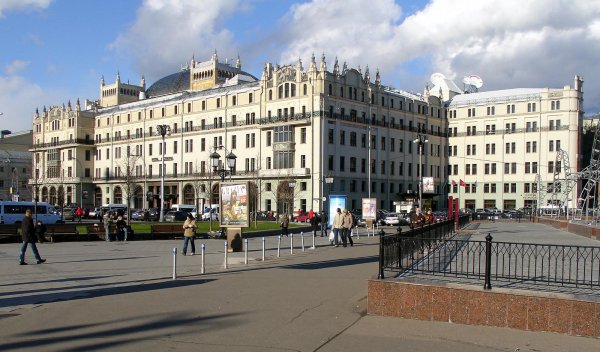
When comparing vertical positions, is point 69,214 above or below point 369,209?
below

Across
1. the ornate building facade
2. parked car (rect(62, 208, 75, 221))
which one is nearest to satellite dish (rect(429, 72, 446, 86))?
the ornate building facade

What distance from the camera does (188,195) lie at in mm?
91250

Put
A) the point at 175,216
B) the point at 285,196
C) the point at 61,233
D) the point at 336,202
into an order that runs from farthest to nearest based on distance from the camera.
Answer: the point at 285,196, the point at 175,216, the point at 336,202, the point at 61,233

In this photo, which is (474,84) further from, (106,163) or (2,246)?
(2,246)

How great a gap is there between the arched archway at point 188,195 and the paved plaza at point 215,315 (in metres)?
71.4

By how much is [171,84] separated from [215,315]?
104 meters

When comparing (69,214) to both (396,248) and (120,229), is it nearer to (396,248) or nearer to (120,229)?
(120,229)

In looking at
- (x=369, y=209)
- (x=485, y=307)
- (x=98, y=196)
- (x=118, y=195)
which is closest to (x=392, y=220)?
(x=369, y=209)

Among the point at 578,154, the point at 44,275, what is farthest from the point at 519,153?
the point at 44,275

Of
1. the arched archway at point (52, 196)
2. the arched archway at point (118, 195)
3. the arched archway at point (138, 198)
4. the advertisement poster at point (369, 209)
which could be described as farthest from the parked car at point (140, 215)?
the arched archway at point (52, 196)

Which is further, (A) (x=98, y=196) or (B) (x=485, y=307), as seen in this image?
(A) (x=98, y=196)

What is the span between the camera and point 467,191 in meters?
97.2

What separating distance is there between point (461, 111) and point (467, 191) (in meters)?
13.1

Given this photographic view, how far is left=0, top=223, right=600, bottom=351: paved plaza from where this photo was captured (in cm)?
889
